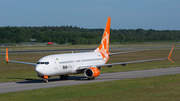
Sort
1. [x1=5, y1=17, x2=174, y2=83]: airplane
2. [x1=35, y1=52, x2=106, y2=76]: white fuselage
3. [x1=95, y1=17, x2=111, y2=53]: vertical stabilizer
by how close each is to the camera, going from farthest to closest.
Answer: [x1=95, y1=17, x2=111, y2=53]: vertical stabilizer → [x1=5, y1=17, x2=174, y2=83]: airplane → [x1=35, y1=52, x2=106, y2=76]: white fuselage

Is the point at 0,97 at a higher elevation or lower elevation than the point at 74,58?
lower

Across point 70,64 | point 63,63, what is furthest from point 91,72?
point 63,63

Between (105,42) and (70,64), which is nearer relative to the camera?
(70,64)

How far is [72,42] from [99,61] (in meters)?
151

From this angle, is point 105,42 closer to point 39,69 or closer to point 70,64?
point 70,64

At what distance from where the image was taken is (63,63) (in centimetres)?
3272

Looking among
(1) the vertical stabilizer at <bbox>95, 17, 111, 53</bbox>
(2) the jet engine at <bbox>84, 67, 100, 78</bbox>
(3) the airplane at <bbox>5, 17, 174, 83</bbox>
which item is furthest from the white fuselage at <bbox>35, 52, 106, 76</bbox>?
(1) the vertical stabilizer at <bbox>95, 17, 111, 53</bbox>

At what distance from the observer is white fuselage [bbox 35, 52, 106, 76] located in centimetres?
3086

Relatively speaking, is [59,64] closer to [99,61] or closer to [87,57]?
[87,57]

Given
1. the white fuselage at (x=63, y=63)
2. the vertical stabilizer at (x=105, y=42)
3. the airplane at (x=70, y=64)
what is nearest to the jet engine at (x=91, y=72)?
the airplane at (x=70, y=64)

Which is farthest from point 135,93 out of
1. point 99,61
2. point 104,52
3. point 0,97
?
point 104,52

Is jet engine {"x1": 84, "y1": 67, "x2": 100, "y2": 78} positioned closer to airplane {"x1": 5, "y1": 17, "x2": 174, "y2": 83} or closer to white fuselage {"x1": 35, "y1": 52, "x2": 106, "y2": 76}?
airplane {"x1": 5, "y1": 17, "x2": 174, "y2": 83}

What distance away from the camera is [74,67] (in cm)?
3450

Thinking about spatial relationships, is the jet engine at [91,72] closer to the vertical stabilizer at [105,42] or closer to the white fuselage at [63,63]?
the white fuselage at [63,63]
